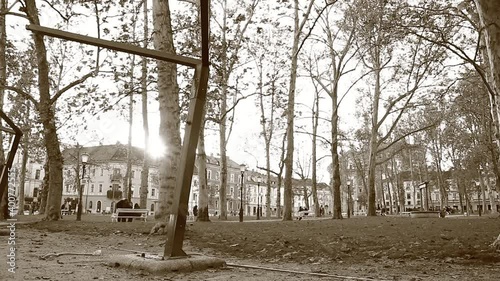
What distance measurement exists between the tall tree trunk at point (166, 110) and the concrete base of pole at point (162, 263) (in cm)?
496

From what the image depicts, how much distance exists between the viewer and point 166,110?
10.6m

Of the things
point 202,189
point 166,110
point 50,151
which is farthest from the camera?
point 202,189

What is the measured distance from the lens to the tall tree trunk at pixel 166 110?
1037 cm

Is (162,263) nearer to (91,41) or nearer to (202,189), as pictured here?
(91,41)

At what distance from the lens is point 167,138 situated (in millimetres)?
10523

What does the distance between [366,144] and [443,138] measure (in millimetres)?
9406

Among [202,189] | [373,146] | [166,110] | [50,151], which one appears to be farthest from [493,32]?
[373,146]

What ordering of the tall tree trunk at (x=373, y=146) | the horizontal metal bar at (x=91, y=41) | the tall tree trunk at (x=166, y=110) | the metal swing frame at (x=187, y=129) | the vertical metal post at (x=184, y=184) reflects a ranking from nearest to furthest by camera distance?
the horizontal metal bar at (x=91, y=41)
the metal swing frame at (x=187, y=129)
the vertical metal post at (x=184, y=184)
the tall tree trunk at (x=166, y=110)
the tall tree trunk at (x=373, y=146)

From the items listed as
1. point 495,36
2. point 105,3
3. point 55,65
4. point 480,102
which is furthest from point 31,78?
point 480,102

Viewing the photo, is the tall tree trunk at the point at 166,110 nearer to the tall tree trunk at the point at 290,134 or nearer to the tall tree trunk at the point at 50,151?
the tall tree trunk at the point at 50,151

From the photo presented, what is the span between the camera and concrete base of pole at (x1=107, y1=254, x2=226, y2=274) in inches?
187

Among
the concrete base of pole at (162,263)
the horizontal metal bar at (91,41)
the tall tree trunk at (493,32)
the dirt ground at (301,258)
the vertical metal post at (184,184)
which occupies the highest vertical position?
the tall tree trunk at (493,32)

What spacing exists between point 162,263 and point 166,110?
6.41 meters

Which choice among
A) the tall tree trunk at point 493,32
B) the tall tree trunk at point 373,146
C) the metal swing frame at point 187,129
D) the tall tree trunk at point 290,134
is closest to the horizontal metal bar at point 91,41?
the metal swing frame at point 187,129
